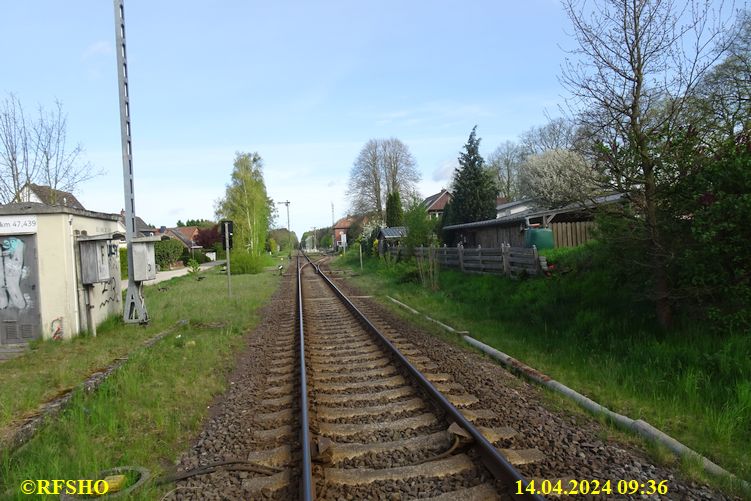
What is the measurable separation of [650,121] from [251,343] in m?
7.87

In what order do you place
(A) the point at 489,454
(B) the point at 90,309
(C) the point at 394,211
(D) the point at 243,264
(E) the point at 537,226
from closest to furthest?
(A) the point at 489,454 → (B) the point at 90,309 → (E) the point at 537,226 → (D) the point at 243,264 → (C) the point at 394,211

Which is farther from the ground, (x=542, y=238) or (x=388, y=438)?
(x=542, y=238)

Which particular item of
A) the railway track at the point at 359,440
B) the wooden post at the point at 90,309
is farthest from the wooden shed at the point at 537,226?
the wooden post at the point at 90,309

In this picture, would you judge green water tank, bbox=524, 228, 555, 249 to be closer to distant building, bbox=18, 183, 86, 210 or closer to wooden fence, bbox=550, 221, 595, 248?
wooden fence, bbox=550, 221, 595, 248

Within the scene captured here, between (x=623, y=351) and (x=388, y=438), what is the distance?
170 inches

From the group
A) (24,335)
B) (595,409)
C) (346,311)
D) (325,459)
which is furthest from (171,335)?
(595,409)

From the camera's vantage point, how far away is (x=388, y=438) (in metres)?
4.72

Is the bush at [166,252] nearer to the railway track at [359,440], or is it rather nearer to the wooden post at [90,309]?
the wooden post at [90,309]

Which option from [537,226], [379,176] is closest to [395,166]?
[379,176]

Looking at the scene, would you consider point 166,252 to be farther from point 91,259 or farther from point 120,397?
point 120,397

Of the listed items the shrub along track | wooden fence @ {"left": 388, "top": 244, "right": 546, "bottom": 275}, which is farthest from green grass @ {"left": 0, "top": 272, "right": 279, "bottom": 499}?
wooden fence @ {"left": 388, "top": 244, "right": 546, "bottom": 275}

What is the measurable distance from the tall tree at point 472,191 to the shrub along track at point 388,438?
103ft

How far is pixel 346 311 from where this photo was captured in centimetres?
1404

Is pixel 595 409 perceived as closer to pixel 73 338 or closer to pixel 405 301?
pixel 73 338
